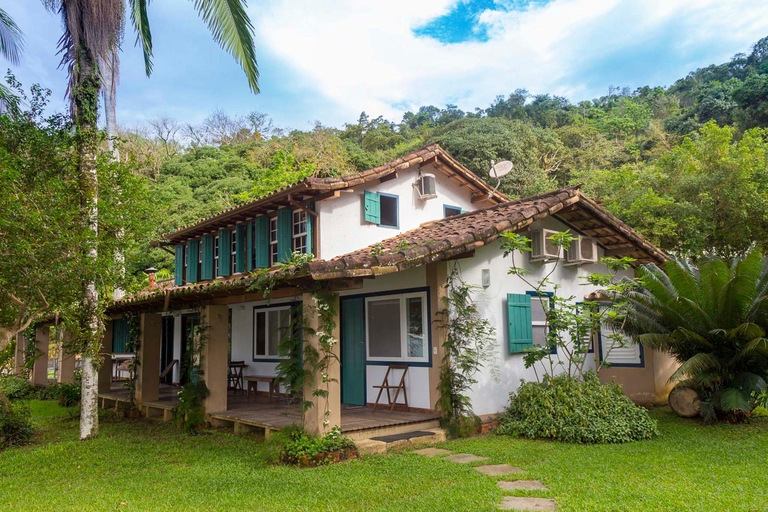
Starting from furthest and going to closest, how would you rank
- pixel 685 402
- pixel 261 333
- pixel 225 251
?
pixel 225 251
pixel 261 333
pixel 685 402

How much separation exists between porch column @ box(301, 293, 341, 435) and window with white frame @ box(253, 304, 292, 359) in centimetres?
569

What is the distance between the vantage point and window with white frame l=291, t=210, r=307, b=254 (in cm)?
1228

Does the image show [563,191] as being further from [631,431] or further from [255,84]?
[255,84]

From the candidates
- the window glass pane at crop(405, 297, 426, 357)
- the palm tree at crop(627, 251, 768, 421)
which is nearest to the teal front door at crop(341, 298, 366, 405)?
the window glass pane at crop(405, 297, 426, 357)

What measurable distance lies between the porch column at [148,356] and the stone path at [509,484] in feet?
24.5

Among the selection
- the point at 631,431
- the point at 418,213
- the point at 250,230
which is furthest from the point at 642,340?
the point at 250,230

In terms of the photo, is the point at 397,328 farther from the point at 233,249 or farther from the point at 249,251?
the point at 233,249

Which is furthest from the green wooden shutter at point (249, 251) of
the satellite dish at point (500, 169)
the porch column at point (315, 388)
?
the porch column at point (315, 388)

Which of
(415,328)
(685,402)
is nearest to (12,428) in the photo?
(415,328)

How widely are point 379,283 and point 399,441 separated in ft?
10.9

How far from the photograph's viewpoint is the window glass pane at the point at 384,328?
405 inches

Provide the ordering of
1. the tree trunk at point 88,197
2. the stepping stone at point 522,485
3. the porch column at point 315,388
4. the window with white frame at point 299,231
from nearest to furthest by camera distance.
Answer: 1. the stepping stone at point 522,485
2. the porch column at point 315,388
3. the tree trunk at point 88,197
4. the window with white frame at point 299,231

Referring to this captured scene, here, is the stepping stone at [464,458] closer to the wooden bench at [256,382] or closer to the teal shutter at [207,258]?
the wooden bench at [256,382]

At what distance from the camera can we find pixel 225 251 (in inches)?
585
